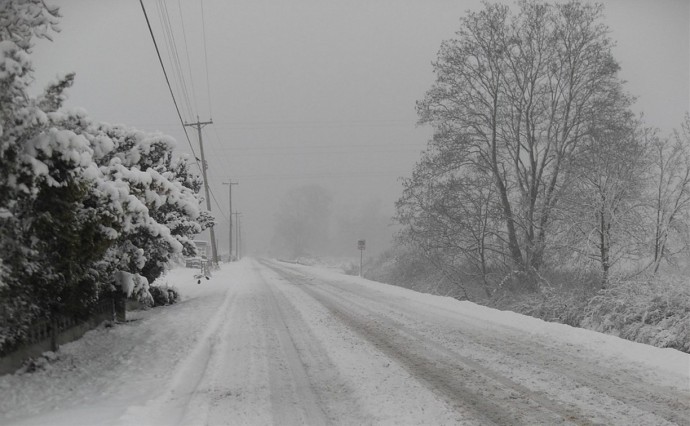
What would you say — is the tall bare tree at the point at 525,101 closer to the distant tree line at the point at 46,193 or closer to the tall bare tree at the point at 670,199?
the tall bare tree at the point at 670,199

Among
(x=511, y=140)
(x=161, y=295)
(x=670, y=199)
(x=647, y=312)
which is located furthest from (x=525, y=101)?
(x=161, y=295)

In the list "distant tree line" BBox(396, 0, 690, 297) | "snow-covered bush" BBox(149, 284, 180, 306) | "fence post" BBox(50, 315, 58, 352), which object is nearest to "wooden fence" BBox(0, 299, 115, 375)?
"fence post" BBox(50, 315, 58, 352)

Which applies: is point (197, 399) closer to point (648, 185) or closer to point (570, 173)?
point (648, 185)

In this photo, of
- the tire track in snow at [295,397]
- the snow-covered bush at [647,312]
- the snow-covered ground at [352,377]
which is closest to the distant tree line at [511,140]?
the snow-covered bush at [647,312]

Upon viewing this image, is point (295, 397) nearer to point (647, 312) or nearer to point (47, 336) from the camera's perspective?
point (47, 336)

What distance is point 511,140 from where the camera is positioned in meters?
18.7

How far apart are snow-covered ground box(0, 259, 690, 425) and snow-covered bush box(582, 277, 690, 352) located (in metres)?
1.59

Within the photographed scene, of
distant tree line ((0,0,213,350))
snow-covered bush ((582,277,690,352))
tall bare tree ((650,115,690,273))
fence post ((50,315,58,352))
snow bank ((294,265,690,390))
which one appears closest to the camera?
distant tree line ((0,0,213,350))

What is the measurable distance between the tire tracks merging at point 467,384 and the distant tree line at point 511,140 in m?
9.56

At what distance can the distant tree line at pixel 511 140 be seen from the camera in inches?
668

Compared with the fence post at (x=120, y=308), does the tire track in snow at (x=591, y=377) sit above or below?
below

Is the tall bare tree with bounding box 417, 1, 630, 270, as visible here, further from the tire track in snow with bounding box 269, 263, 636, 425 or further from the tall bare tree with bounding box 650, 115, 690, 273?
the tire track in snow with bounding box 269, 263, 636, 425

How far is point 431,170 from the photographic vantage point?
18531mm

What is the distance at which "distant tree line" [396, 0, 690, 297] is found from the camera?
55.7 ft
